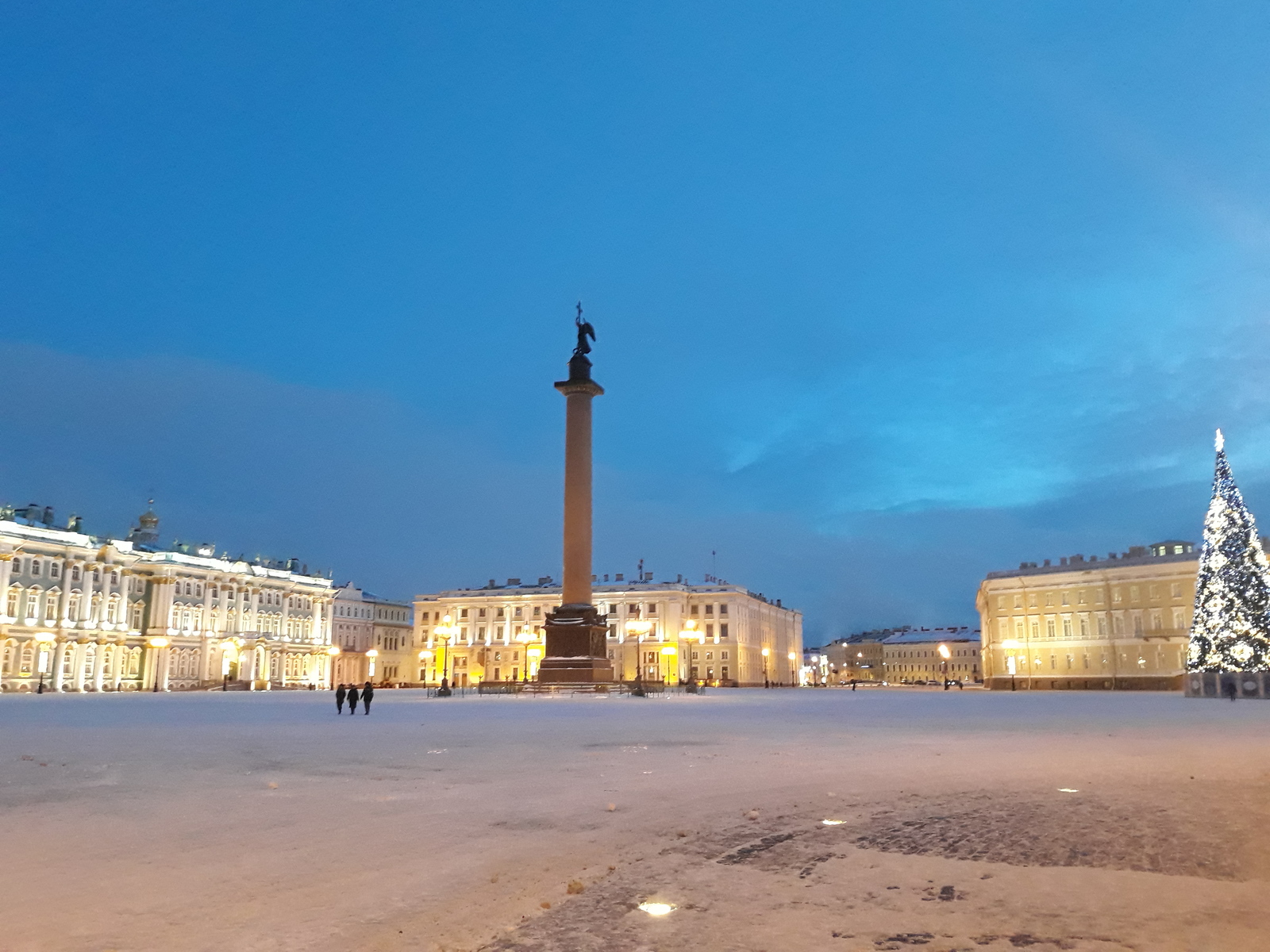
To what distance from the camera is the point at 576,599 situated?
51.9 metres

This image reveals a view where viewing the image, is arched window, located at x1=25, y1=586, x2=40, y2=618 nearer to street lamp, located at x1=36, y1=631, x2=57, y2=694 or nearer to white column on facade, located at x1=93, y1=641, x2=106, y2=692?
street lamp, located at x1=36, y1=631, x2=57, y2=694

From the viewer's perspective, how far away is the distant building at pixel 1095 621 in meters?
79.6

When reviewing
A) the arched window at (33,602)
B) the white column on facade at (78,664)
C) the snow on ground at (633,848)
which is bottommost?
the snow on ground at (633,848)

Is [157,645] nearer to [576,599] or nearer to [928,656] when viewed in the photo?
[576,599]

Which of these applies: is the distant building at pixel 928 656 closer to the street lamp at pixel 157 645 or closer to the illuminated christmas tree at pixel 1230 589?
the illuminated christmas tree at pixel 1230 589

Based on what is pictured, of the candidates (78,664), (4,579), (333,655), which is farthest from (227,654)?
(4,579)

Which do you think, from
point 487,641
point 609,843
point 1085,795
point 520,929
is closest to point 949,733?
point 1085,795

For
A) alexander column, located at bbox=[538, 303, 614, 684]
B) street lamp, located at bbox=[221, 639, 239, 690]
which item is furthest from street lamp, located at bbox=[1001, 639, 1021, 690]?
street lamp, located at bbox=[221, 639, 239, 690]

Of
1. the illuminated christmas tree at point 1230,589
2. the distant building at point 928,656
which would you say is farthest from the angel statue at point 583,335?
the distant building at point 928,656

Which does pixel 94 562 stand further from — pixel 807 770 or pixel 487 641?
pixel 807 770

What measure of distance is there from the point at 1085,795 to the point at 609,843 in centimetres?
591

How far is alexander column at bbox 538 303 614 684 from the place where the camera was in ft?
168

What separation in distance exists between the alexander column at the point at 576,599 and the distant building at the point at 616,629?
56778mm

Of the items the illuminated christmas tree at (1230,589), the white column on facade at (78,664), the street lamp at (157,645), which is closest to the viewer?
the illuminated christmas tree at (1230,589)
